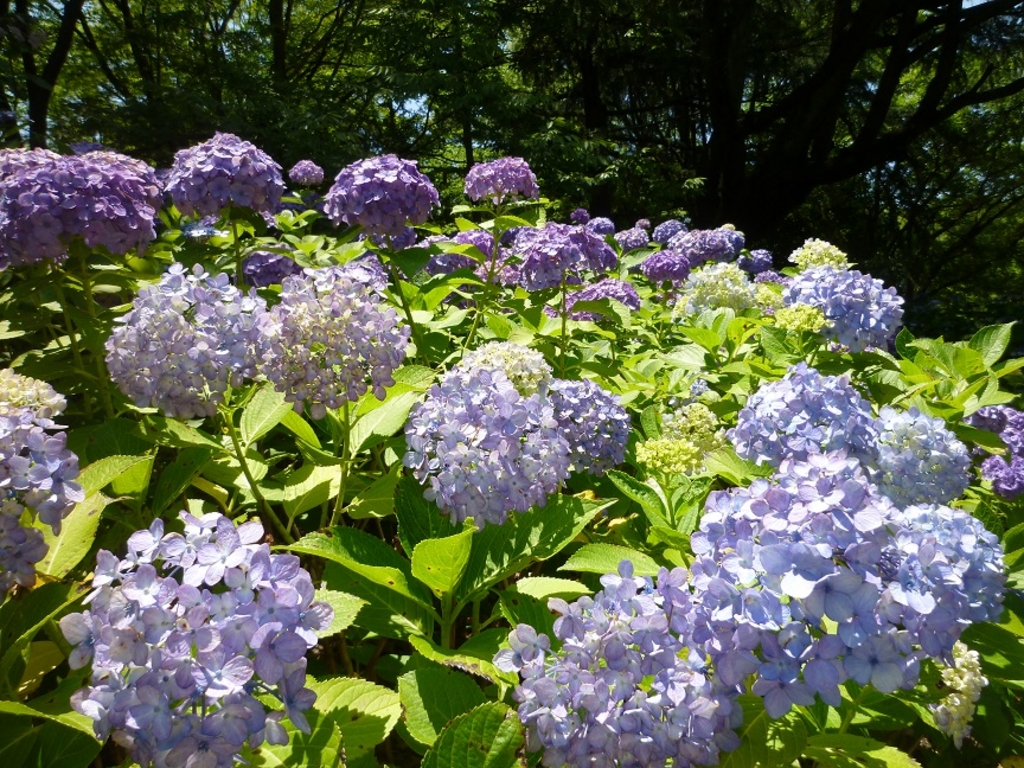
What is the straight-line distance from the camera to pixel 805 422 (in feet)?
6.36

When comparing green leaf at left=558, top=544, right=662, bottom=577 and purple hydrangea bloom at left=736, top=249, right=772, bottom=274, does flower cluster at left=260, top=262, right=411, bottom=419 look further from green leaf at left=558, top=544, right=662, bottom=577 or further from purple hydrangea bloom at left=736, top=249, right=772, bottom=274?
purple hydrangea bloom at left=736, top=249, right=772, bottom=274

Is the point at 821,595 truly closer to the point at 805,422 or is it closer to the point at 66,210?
the point at 805,422

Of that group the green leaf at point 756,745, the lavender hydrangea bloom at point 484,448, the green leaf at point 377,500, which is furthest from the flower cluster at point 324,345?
the green leaf at point 756,745

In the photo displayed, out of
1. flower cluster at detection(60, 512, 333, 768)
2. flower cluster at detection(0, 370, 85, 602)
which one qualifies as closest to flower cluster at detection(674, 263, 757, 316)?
flower cluster at detection(0, 370, 85, 602)

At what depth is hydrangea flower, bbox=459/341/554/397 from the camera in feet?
6.37

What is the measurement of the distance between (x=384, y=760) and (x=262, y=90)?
1299 cm

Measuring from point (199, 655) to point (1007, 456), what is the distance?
337 centimetres

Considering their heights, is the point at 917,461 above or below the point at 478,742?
above

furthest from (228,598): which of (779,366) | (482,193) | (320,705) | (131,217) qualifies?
(482,193)

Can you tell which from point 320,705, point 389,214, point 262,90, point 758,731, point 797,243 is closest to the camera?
point 758,731

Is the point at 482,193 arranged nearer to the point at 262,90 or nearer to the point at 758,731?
the point at 758,731

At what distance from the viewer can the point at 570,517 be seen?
1780 millimetres

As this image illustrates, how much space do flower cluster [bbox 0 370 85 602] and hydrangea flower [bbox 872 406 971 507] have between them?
1.92m

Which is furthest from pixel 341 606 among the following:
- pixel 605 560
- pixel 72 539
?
pixel 72 539
